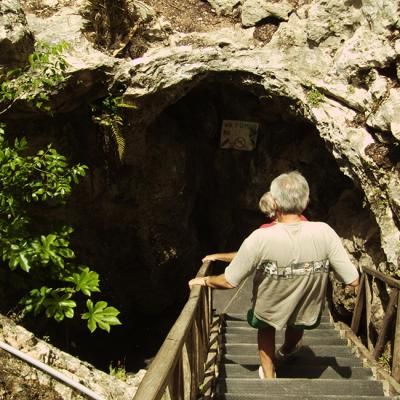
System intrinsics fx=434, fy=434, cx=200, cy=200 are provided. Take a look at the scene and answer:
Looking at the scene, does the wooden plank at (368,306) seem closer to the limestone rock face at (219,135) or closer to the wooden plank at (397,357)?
the limestone rock face at (219,135)

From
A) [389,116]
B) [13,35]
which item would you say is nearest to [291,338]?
[389,116]

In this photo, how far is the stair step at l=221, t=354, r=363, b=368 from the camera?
14.2 ft

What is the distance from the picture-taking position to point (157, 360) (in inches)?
84.2

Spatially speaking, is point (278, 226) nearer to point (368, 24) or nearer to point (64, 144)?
point (368, 24)

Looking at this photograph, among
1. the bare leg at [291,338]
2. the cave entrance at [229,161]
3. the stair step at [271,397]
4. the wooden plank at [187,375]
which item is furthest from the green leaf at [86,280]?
the cave entrance at [229,161]

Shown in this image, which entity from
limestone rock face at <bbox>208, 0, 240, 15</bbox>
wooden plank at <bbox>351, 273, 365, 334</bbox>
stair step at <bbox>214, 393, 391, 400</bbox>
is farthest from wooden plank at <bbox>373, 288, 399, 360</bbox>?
limestone rock face at <bbox>208, 0, 240, 15</bbox>

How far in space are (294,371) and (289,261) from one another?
1.65 metres

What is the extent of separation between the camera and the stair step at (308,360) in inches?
170

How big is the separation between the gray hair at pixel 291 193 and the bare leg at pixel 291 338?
1250 millimetres

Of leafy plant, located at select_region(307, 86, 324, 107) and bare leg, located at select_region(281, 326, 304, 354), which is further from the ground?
leafy plant, located at select_region(307, 86, 324, 107)

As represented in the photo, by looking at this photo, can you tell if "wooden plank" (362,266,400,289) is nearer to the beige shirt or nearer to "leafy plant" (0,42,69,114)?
the beige shirt

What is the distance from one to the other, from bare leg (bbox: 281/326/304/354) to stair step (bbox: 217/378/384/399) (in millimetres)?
401

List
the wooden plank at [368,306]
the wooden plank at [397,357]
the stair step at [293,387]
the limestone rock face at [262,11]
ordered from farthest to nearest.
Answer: the limestone rock face at [262,11]
the wooden plank at [368,306]
the wooden plank at [397,357]
the stair step at [293,387]

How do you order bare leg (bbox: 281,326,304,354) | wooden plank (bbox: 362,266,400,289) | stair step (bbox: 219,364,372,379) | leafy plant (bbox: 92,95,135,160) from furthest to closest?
leafy plant (bbox: 92,95,135,160) → wooden plank (bbox: 362,266,400,289) → stair step (bbox: 219,364,372,379) → bare leg (bbox: 281,326,304,354)
